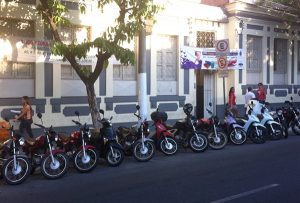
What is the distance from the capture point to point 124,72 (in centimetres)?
1753

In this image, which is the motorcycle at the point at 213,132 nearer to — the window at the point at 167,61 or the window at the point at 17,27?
the window at the point at 167,61

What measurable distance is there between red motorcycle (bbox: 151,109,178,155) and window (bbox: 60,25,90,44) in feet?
15.6

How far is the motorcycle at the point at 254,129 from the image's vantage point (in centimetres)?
1428

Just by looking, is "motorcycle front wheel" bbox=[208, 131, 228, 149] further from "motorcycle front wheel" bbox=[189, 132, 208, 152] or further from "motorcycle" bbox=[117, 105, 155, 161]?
"motorcycle" bbox=[117, 105, 155, 161]

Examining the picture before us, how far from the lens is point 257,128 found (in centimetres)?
1439

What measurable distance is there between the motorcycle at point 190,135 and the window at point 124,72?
515 cm

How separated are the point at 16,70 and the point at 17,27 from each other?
1.35 metres

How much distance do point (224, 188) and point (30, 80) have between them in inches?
355

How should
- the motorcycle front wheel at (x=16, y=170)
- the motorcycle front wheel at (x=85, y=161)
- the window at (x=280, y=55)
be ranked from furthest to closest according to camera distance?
the window at (x=280, y=55) < the motorcycle front wheel at (x=85, y=161) < the motorcycle front wheel at (x=16, y=170)

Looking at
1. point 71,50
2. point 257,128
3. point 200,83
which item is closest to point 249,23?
point 200,83

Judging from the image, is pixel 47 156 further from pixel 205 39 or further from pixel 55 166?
pixel 205 39

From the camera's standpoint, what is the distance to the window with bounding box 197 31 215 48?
2005cm

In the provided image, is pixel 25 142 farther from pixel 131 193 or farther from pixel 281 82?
pixel 281 82

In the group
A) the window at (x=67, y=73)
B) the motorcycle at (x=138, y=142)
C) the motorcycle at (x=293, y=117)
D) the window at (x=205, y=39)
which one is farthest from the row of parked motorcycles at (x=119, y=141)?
the window at (x=205, y=39)
